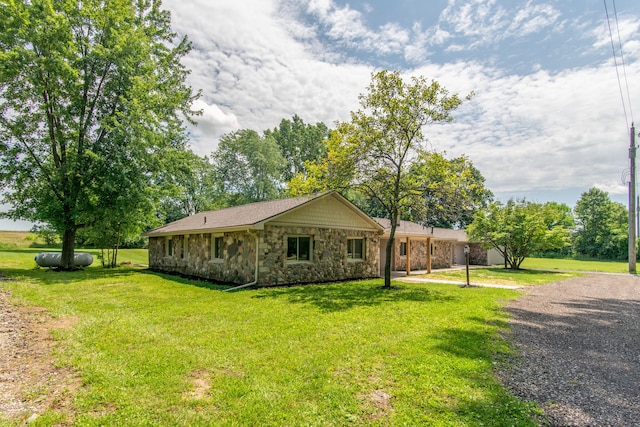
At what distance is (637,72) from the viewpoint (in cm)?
1351

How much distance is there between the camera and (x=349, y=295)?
35.1ft

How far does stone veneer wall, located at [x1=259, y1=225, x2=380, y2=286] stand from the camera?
12.3 metres

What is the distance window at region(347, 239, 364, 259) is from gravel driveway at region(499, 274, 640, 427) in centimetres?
756

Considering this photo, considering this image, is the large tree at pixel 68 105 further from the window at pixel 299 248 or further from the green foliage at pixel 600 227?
the green foliage at pixel 600 227

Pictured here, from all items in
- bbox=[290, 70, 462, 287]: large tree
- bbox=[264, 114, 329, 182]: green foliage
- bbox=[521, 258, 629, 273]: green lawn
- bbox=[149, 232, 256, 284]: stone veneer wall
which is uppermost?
bbox=[264, 114, 329, 182]: green foliage

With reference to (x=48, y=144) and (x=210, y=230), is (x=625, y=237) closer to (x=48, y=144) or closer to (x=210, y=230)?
(x=210, y=230)

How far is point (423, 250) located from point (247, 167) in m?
21.2

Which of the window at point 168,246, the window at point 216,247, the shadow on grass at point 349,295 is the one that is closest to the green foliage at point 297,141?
the window at point 168,246

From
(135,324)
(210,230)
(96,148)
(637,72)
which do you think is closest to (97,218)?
(96,148)

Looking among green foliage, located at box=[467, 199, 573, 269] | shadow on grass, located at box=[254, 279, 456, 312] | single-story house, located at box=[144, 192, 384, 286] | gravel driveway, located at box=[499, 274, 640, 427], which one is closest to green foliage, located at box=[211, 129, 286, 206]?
single-story house, located at box=[144, 192, 384, 286]

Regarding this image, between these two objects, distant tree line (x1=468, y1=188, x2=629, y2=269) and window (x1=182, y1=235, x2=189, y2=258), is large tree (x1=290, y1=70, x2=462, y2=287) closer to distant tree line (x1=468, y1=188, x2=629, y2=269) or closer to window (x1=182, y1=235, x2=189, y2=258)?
window (x1=182, y1=235, x2=189, y2=258)

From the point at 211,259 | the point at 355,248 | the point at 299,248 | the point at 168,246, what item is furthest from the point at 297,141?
the point at 299,248

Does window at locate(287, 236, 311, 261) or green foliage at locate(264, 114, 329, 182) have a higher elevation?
green foliage at locate(264, 114, 329, 182)

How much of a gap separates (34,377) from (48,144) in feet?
57.3
